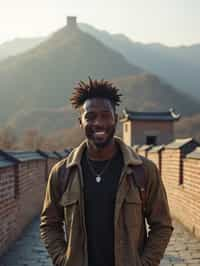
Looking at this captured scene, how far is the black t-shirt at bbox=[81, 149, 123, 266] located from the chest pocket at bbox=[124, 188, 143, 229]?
3.2 inches

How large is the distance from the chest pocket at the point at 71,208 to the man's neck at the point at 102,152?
0.88 feet

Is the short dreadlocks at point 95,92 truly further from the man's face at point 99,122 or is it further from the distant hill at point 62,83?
the distant hill at point 62,83

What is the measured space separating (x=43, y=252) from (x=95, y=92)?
4.09 m

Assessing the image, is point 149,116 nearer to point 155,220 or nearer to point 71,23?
point 155,220

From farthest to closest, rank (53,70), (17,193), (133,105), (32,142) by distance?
(53,70)
(133,105)
(32,142)
(17,193)

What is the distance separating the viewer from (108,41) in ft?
462

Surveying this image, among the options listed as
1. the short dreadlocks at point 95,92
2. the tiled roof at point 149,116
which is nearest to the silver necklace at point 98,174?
the short dreadlocks at point 95,92

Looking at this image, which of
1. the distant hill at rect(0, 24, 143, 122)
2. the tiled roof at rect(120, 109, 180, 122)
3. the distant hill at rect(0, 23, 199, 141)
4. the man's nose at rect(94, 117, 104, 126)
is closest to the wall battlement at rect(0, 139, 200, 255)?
the man's nose at rect(94, 117, 104, 126)

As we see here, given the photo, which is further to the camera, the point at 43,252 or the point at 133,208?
the point at 43,252

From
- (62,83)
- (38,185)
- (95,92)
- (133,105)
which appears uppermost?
(62,83)

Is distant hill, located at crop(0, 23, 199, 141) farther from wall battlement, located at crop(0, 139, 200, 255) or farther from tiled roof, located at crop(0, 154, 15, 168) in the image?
tiled roof, located at crop(0, 154, 15, 168)

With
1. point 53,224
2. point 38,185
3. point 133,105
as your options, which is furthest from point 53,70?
point 53,224

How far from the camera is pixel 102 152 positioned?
7.63 feet

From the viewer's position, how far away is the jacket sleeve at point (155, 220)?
7.49ft
